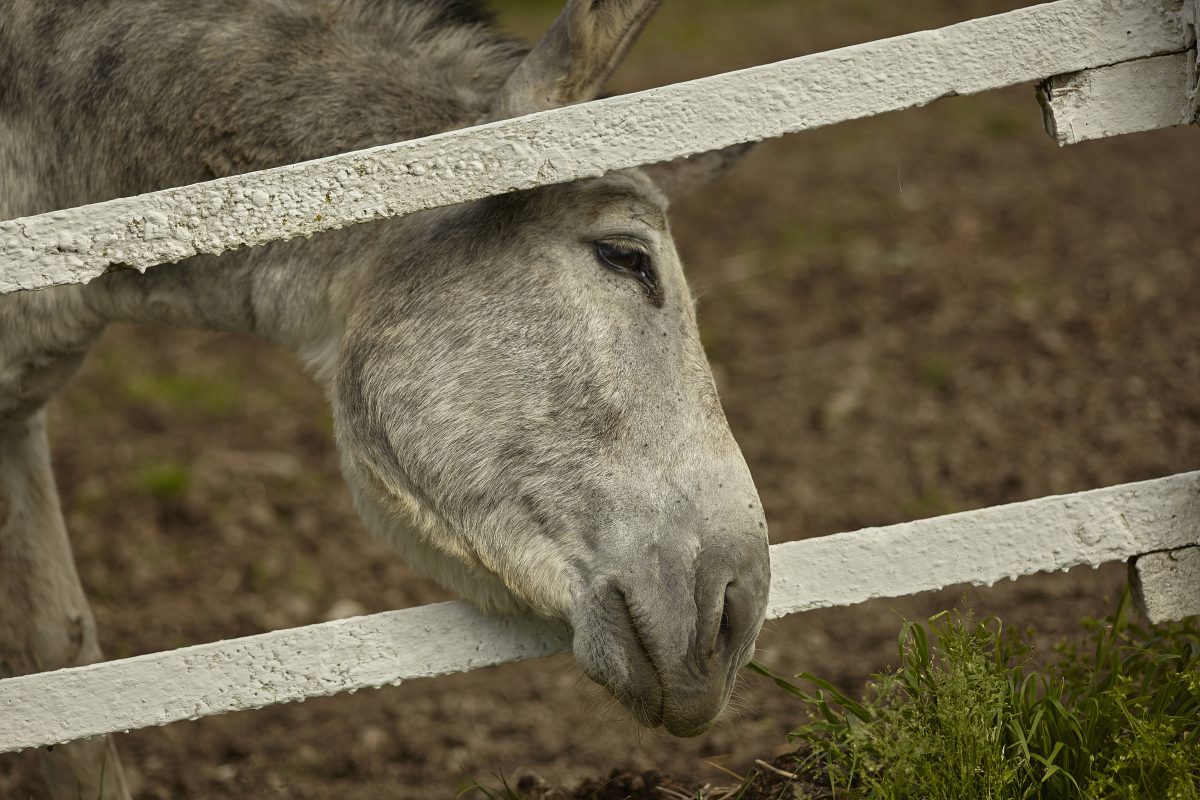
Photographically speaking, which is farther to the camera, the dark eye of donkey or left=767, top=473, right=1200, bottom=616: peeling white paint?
the dark eye of donkey

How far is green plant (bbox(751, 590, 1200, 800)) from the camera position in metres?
2.01

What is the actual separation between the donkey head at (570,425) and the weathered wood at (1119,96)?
0.80m

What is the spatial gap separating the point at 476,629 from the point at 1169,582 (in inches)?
54.8

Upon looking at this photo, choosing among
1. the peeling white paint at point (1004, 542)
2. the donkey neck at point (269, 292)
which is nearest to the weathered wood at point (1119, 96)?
the peeling white paint at point (1004, 542)

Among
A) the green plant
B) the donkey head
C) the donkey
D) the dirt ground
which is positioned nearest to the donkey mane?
the donkey

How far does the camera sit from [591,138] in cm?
206

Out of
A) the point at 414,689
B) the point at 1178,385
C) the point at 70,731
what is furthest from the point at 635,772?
the point at 1178,385

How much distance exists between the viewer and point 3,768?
11.3 feet

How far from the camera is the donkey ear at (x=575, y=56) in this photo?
2294 mm

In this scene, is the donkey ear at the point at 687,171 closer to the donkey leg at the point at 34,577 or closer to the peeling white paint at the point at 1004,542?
the peeling white paint at the point at 1004,542

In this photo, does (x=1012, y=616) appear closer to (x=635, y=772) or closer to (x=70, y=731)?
(x=635, y=772)

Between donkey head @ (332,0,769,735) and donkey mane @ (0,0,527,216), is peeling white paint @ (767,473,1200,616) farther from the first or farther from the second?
donkey mane @ (0,0,527,216)

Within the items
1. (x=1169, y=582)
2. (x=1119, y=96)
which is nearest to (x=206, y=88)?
(x=1119, y=96)

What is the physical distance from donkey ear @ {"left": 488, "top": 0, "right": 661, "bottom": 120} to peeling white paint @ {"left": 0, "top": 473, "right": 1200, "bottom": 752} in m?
1.04
